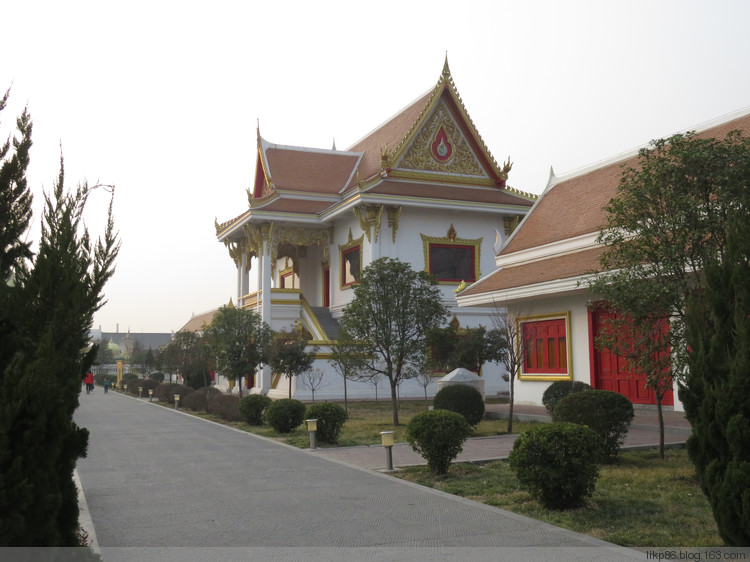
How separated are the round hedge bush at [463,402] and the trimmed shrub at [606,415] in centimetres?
481

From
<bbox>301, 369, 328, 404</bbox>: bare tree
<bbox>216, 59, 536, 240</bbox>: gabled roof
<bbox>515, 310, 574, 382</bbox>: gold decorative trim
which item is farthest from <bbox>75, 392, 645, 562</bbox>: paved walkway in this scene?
<bbox>216, 59, 536, 240</bbox>: gabled roof

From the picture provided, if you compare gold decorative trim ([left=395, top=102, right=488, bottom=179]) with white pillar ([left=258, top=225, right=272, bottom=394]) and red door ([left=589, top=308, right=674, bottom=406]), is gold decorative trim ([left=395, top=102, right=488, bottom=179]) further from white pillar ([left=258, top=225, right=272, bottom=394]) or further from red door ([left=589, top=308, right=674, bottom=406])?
red door ([left=589, top=308, right=674, bottom=406])

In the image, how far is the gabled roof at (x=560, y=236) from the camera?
56.4 feet

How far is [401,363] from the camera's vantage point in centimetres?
1784

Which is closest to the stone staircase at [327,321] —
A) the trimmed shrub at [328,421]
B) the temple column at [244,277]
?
the temple column at [244,277]

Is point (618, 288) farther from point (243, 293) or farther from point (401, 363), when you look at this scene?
point (243, 293)

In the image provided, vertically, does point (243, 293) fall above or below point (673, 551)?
above

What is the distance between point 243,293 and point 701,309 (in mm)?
32698

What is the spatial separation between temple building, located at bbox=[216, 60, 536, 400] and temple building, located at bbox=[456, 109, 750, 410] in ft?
26.9

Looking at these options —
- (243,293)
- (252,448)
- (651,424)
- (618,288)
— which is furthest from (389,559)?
(243,293)

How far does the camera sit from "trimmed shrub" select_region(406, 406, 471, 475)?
1009cm

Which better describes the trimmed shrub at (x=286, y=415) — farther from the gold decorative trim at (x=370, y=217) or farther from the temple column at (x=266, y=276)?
the temple column at (x=266, y=276)

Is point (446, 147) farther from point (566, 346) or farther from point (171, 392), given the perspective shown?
point (171, 392)

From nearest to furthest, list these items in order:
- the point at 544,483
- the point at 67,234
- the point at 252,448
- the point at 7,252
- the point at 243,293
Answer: the point at 67,234 → the point at 7,252 → the point at 544,483 → the point at 252,448 → the point at 243,293
